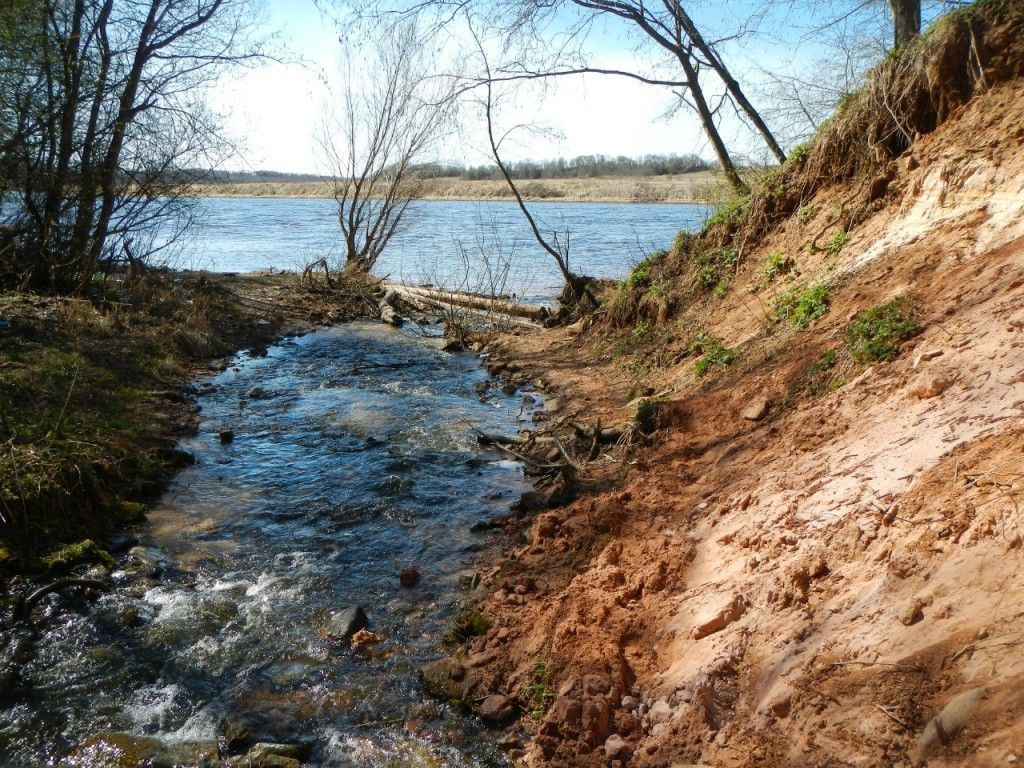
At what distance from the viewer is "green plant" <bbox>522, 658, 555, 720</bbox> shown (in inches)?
158

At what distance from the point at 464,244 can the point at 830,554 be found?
28.4 metres

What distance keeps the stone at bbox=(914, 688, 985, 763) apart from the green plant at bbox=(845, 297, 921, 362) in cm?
324

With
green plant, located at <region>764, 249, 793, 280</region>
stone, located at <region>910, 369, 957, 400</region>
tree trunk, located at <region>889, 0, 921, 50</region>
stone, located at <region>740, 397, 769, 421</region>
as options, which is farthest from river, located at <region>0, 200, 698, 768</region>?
tree trunk, located at <region>889, 0, 921, 50</region>

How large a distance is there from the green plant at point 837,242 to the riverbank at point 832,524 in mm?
55

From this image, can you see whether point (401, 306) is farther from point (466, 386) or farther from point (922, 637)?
point (922, 637)

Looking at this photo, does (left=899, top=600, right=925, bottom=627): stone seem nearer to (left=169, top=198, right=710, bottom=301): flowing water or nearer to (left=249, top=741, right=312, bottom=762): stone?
(left=249, top=741, right=312, bottom=762): stone

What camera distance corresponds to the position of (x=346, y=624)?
488cm

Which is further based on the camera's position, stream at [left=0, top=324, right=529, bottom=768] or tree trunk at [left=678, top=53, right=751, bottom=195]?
tree trunk at [left=678, top=53, right=751, bottom=195]

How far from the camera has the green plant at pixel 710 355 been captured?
800 cm

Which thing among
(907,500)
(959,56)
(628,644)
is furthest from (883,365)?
(959,56)

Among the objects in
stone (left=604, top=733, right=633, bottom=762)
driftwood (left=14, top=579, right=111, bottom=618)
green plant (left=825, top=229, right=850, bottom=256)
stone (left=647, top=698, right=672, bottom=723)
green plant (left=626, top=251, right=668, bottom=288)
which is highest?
green plant (left=825, top=229, right=850, bottom=256)

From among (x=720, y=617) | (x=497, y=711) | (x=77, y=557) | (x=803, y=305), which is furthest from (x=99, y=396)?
(x=803, y=305)

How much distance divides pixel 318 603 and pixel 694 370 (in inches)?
200

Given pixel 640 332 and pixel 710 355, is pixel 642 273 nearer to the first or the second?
pixel 640 332
